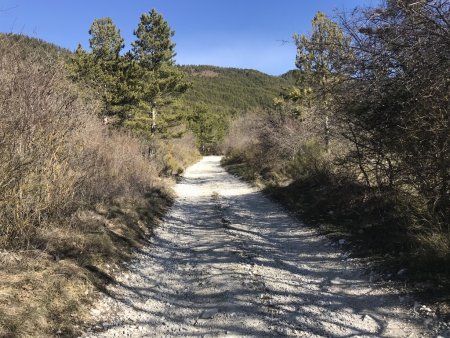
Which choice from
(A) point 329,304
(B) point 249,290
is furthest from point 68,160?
(A) point 329,304

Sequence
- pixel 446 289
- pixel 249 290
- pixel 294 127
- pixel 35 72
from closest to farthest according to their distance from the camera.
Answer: pixel 446 289 → pixel 249 290 → pixel 35 72 → pixel 294 127

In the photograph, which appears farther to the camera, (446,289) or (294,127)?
(294,127)

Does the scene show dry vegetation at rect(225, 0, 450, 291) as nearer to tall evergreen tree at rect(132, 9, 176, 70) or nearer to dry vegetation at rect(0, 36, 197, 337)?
dry vegetation at rect(0, 36, 197, 337)

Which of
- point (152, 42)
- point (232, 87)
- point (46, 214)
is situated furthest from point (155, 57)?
point (232, 87)

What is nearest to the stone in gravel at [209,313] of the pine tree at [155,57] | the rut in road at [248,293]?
the rut in road at [248,293]

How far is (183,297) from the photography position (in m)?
5.25

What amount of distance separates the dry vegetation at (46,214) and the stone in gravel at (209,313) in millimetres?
1383

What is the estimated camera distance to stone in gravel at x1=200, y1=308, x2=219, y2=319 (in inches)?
179

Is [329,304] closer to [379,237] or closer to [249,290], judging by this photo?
[249,290]

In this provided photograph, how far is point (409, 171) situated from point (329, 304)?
334cm

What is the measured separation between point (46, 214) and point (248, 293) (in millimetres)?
3692

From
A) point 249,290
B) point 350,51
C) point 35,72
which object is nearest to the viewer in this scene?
point 249,290

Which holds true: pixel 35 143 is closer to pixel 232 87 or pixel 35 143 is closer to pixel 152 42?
pixel 152 42

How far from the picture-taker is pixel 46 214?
6.55 metres
